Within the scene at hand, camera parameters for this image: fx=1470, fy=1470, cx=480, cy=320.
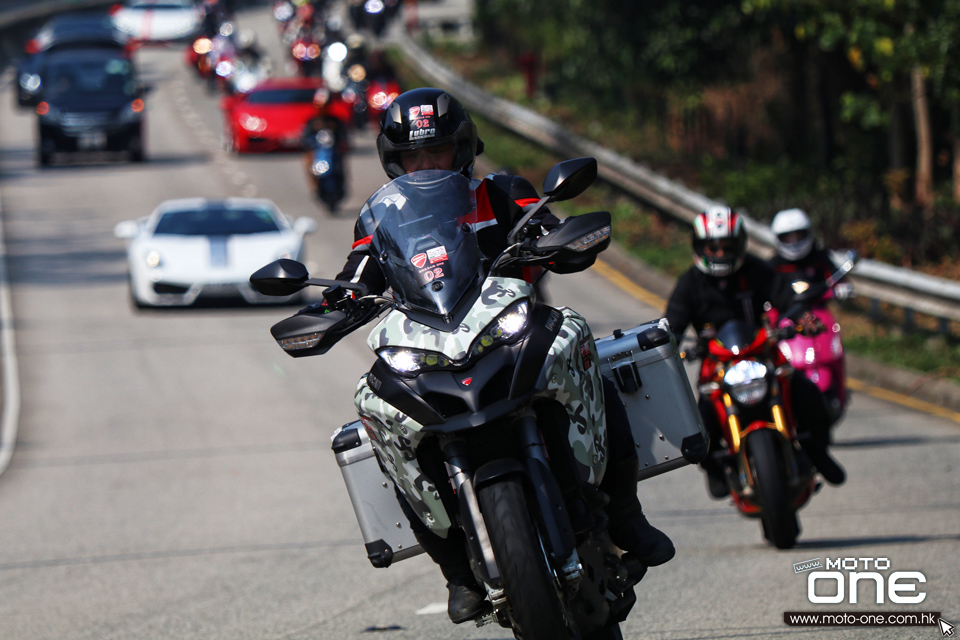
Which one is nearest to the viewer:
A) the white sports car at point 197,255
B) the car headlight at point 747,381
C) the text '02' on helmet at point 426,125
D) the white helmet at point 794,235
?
the text '02' on helmet at point 426,125

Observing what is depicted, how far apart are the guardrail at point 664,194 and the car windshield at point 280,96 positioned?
4.06m

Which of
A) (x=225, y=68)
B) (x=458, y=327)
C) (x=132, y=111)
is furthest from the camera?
(x=225, y=68)

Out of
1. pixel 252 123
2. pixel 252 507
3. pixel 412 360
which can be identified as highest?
pixel 412 360

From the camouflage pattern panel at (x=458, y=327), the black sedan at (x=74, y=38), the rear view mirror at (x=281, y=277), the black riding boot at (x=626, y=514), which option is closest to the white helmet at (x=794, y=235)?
the black riding boot at (x=626, y=514)

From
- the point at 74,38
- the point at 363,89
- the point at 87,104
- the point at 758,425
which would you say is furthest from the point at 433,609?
the point at 74,38

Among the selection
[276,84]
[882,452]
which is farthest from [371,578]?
[276,84]

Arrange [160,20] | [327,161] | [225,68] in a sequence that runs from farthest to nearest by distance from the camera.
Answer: [160,20] → [225,68] → [327,161]

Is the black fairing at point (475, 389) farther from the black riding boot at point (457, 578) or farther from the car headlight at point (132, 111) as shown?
the car headlight at point (132, 111)

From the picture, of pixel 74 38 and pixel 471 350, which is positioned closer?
pixel 471 350

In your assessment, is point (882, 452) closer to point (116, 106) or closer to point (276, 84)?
point (116, 106)

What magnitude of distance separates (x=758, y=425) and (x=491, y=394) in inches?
149

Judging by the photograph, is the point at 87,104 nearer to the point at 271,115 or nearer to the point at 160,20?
the point at 271,115

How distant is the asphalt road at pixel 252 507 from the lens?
7.01 metres

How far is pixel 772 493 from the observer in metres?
7.95
